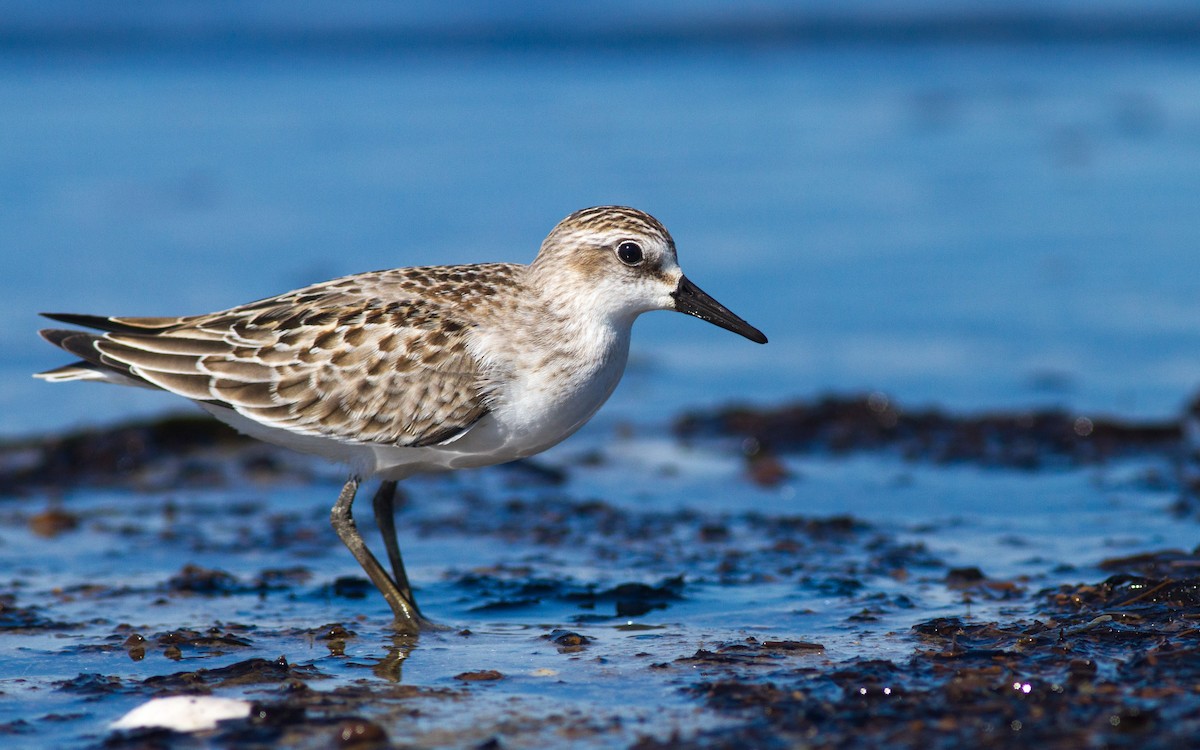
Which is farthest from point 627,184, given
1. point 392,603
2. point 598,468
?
point 392,603

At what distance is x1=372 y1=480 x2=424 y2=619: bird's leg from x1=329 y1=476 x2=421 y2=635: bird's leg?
0.02 m

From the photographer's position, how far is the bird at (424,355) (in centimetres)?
667

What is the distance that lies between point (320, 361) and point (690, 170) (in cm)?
919

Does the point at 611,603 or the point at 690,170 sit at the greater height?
the point at 690,170

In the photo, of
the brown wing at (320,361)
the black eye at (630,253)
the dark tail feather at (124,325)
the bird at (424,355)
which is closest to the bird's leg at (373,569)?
the bird at (424,355)

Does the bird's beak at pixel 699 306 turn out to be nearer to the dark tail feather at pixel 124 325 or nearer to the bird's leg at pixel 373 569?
the bird's leg at pixel 373 569

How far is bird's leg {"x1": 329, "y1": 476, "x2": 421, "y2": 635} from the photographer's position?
677cm

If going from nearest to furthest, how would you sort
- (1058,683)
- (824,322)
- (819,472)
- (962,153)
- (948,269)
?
(1058,683) → (819,472) → (824,322) → (948,269) → (962,153)

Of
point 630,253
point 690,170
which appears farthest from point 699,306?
point 690,170

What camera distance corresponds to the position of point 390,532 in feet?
24.0

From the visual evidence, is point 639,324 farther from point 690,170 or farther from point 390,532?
point 390,532

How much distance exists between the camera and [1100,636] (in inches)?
236

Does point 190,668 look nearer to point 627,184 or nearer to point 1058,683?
point 1058,683

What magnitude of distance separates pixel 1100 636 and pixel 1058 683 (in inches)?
26.7
